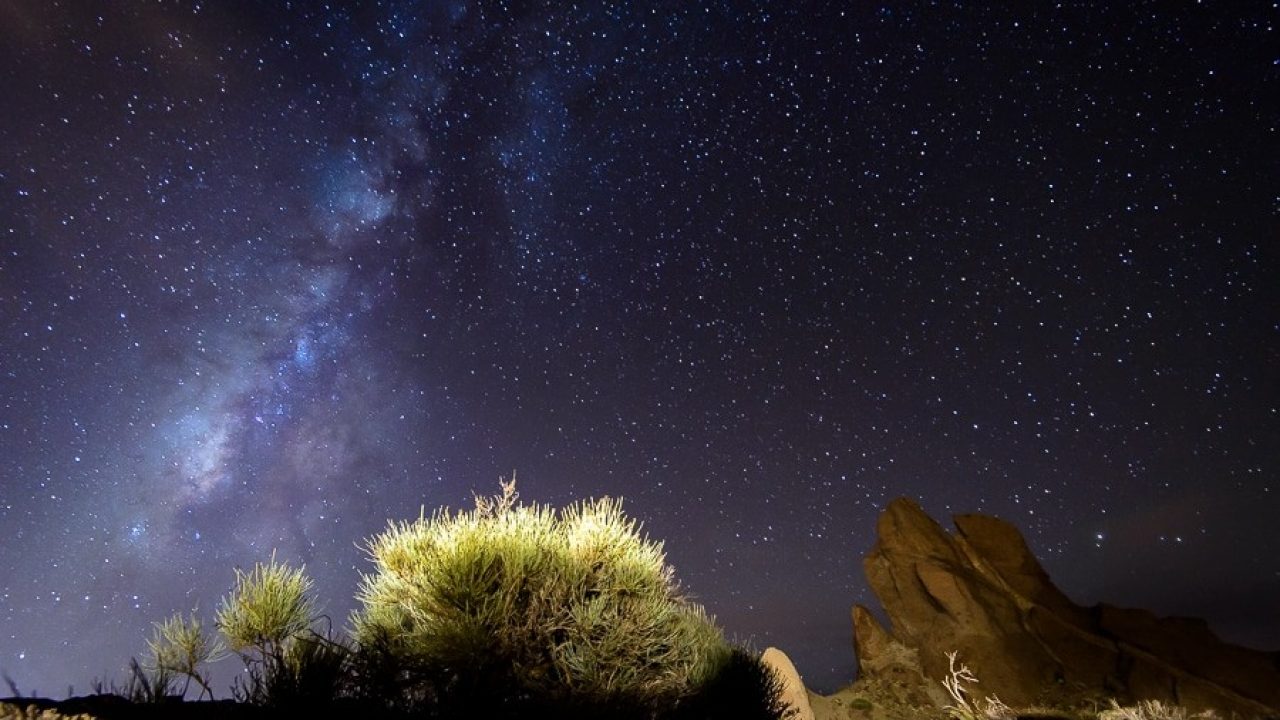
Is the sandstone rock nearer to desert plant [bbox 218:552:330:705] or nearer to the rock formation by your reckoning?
the rock formation

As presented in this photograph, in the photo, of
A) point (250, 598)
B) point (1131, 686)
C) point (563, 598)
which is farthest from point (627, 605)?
point (1131, 686)

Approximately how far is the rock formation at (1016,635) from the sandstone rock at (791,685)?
12.0 ft

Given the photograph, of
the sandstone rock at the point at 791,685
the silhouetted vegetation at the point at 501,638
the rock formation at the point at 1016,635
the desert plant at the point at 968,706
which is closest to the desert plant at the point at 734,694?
the silhouetted vegetation at the point at 501,638

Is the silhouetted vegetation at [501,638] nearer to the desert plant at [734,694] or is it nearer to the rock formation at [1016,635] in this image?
the desert plant at [734,694]

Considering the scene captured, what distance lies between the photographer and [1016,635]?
1683cm

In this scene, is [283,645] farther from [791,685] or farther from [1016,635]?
[1016,635]

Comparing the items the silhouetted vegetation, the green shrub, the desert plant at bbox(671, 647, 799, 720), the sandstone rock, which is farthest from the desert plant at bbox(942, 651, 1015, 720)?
the green shrub

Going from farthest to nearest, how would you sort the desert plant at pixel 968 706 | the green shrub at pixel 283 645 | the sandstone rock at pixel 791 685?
the sandstone rock at pixel 791 685 → the desert plant at pixel 968 706 → the green shrub at pixel 283 645

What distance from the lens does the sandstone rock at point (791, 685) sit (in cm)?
1461

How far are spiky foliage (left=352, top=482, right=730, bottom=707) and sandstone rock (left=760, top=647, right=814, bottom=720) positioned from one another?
8099 mm

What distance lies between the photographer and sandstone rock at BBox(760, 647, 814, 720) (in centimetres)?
1461

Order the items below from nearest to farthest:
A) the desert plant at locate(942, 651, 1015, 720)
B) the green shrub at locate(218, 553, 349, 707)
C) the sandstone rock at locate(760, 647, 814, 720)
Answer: the green shrub at locate(218, 553, 349, 707) < the desert plant at locate(942, 651, 1015, 720) < the sandstone rock at locate(760, 647, 814, 720)

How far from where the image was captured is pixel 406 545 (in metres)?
7.34

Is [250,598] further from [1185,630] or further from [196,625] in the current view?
[1185,630]
